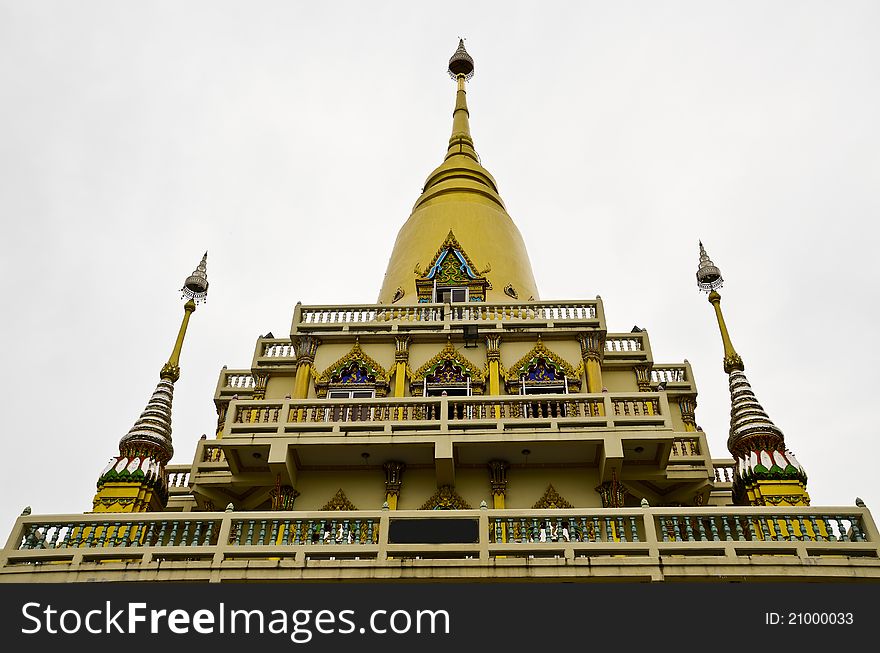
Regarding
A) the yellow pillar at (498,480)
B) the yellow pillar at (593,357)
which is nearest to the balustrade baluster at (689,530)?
the yellow pillar at (498,480)

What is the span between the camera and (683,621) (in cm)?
1185

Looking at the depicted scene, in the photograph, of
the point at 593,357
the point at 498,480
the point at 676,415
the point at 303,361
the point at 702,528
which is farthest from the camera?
the point at 676,415

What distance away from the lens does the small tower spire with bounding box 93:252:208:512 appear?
18.9m

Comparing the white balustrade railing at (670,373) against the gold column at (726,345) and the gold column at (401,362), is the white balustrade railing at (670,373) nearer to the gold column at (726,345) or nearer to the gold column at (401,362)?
the gold column at (726,345)

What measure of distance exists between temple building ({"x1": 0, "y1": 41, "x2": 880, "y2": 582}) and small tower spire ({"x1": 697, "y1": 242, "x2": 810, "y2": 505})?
0.15 ft

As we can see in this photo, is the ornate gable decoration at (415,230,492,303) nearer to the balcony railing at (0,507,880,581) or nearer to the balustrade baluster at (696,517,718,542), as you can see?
the balcony railing at (0,507,880,581)

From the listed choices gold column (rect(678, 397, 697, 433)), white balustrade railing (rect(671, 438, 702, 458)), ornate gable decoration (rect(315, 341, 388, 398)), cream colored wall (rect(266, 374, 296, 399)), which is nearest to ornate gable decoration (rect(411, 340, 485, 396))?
ornate gable decoration (rect(315, 341, 388, 398))

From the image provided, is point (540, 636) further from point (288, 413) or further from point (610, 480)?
point (288, 413)

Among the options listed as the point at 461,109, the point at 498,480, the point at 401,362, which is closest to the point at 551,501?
the point at 498,480

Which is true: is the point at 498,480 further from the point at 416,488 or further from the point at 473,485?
the point at 416,488

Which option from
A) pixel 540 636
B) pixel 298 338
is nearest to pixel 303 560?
pixel 540 636

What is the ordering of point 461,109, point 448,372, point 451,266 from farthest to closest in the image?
point 461,109, point 451,266, point 448,372

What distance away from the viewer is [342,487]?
18.2m

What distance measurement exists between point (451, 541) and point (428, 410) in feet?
16.3
